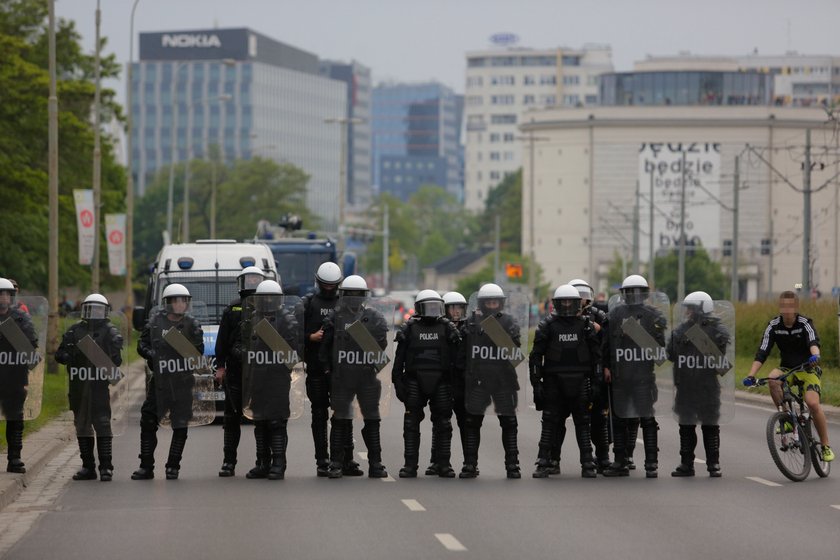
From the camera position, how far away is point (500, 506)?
44.7 feet

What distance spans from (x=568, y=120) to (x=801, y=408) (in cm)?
11769

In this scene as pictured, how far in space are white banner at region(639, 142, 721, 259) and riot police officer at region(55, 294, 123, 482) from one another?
104m

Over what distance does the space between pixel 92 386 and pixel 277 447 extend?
1.85 metres

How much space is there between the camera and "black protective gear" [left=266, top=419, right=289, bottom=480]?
15797mm

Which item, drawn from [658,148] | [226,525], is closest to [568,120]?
[658,148]

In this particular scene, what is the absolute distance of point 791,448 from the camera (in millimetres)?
15797

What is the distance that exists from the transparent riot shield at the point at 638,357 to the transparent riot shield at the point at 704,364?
0.45 ft

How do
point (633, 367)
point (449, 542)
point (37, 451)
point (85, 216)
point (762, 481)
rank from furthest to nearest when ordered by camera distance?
point (85, 216), point (37, 451), point (633, 367), point (762, 481), point (449, 542)

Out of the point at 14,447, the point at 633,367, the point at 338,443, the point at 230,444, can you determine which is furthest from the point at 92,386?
the point at 633,367

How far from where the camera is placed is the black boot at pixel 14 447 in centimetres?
1596

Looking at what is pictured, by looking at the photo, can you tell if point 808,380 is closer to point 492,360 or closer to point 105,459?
point 492,360

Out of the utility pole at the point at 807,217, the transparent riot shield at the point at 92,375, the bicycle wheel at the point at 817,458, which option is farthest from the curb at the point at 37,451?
the utility pole at the point at 807,217

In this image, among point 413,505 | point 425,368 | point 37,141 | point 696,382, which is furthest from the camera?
point 37,141

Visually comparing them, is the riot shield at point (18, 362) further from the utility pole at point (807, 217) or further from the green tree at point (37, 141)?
the utility pole at point (807, 217)
